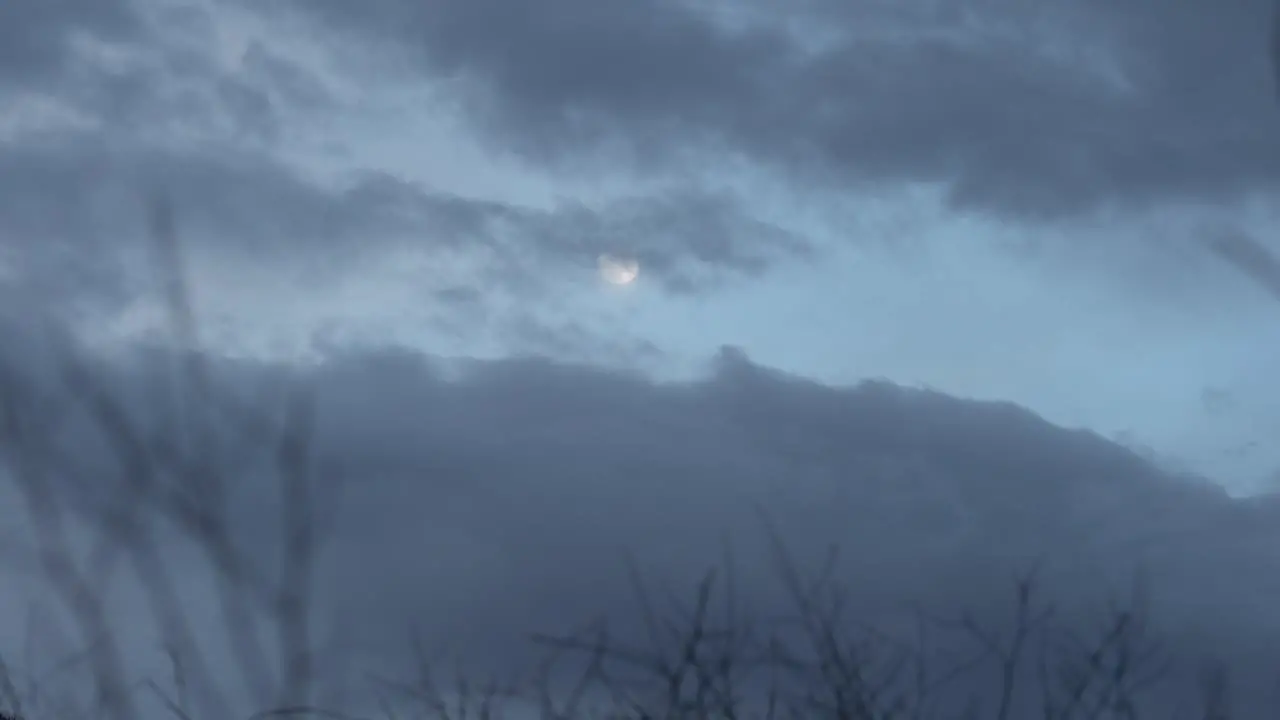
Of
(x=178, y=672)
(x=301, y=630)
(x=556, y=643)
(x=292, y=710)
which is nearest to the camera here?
(x=301, y=630)

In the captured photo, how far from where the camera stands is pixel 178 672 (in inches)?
203

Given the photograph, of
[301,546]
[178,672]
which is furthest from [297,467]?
[178,672]

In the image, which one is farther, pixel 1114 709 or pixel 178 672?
pixel 1114 709

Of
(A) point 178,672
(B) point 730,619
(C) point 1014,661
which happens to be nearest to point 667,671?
(B) point 730,619

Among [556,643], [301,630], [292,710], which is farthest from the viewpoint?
[556,643]

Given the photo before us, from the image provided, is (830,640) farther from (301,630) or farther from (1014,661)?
(301,630)

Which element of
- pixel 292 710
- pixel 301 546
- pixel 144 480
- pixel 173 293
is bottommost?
pixel 292 710

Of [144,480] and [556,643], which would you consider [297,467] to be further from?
[556,643]

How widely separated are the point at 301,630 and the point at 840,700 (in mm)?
3160

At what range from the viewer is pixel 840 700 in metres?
6.20

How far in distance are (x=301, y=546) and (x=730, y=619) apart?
2842 mm

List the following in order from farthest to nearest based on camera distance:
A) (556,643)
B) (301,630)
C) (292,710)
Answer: (556,643) < (292,710) < (301,630)

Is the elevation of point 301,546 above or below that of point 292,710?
above

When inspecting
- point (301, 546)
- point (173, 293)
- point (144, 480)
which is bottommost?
point (301, 546)
